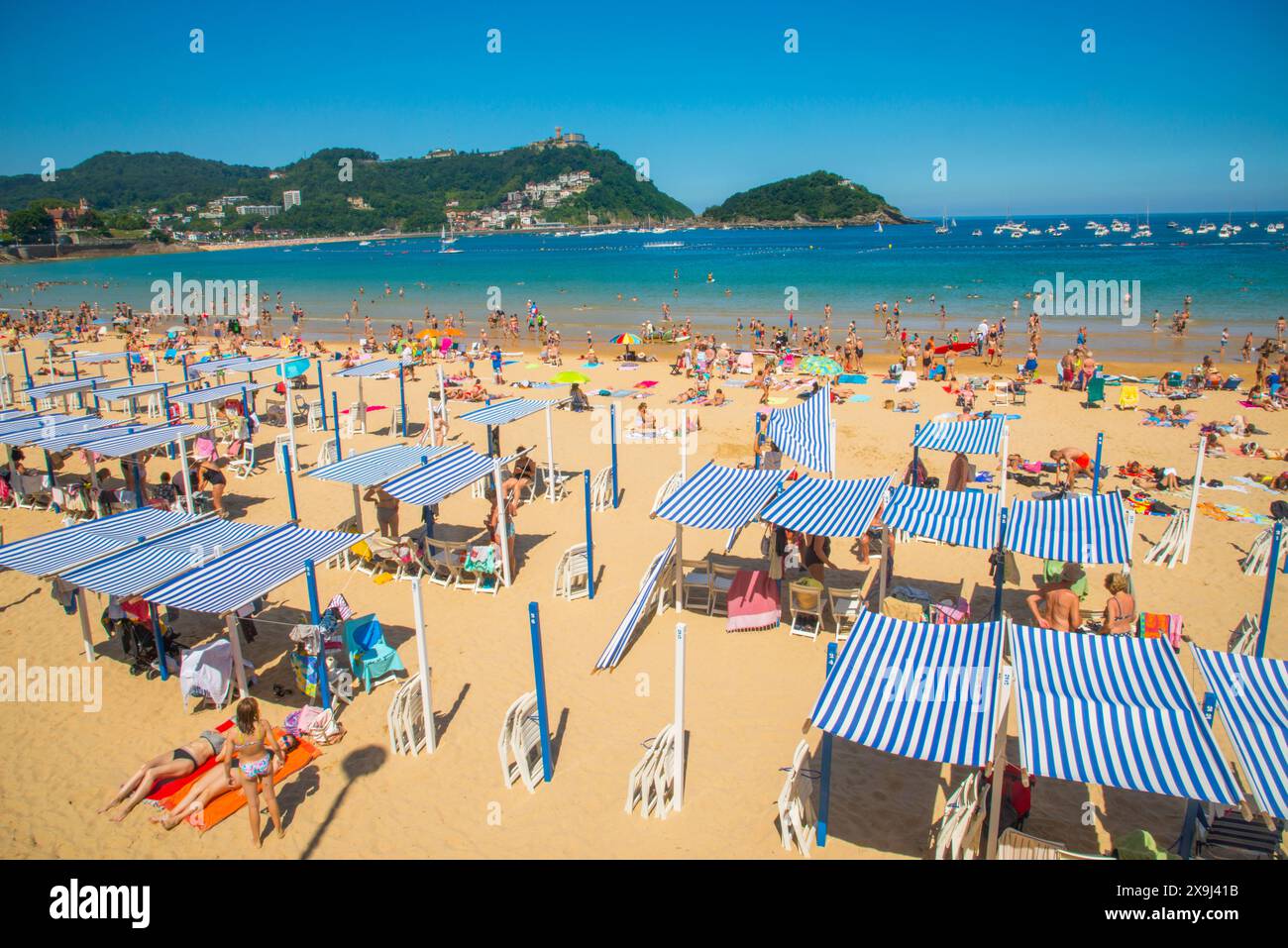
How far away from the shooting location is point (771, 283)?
6347cm

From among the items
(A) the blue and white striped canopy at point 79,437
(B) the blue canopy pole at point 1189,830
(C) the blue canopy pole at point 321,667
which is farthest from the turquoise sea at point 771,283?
(C) the blue canopy pole at point 321,667

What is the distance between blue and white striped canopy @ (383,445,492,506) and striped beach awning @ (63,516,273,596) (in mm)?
1642

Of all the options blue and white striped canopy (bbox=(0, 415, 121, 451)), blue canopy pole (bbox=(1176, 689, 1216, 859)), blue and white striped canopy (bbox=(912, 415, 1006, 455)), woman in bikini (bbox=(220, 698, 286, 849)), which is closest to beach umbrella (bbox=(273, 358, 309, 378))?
blue and white striped canopy (bbox=(0, 415, 121, 451))

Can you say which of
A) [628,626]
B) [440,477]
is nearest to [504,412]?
[440,477]

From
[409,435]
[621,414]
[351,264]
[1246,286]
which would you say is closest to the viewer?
[409,435]

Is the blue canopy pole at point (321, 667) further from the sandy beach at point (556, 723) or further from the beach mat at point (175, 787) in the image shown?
the beach mat at point (175, 787)

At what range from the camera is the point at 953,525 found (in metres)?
8.80

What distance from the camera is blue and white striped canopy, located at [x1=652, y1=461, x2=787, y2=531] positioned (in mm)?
9023

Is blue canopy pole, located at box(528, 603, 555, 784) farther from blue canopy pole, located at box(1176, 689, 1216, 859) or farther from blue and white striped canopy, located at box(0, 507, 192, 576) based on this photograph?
blue and white striped canopy, located at box(0, 507, 192, 576)

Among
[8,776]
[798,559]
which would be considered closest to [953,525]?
[798,559]

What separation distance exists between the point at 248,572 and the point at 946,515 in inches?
297

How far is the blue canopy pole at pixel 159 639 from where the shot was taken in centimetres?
819
